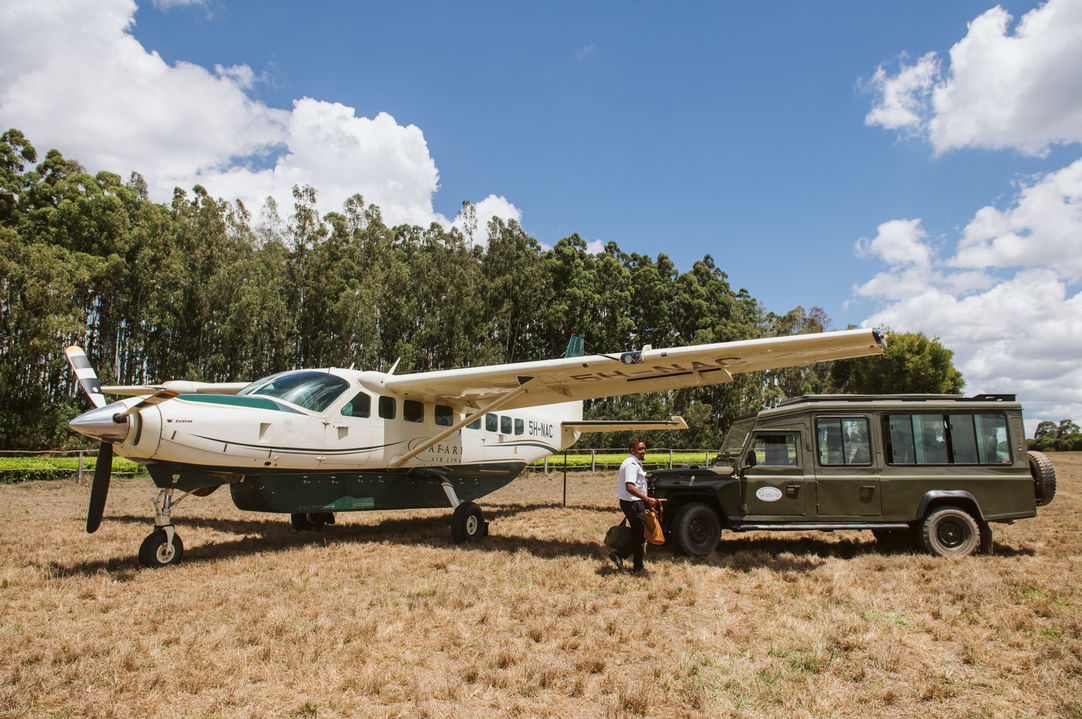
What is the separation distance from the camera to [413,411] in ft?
36.7

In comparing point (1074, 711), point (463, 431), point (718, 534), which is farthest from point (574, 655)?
point (463, 431)

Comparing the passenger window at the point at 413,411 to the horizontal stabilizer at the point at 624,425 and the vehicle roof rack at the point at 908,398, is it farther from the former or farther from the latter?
the vehicle roof rack at the point at 908,398

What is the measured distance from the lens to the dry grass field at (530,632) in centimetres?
379

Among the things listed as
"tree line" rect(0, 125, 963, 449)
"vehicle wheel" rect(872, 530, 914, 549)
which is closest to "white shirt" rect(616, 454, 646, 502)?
"vehicle wheel" rect(872, 530, 914, 549)

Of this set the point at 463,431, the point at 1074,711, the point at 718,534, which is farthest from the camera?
the point at 463,431

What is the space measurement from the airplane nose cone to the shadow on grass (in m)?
1.65

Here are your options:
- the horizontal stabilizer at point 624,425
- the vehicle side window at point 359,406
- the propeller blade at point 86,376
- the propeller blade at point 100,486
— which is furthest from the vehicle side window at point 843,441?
the propeller blade at point 86,376

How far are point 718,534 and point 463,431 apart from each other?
19.6 ft

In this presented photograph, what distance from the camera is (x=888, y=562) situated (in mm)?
7816

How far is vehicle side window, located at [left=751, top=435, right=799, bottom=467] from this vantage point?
8469 millimetres

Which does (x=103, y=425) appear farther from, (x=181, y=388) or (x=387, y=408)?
(x=387, y=408)

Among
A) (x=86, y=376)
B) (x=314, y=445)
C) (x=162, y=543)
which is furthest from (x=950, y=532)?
(x=86, y=376)

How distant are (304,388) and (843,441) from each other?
8219 mm

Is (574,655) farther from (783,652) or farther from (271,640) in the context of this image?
(271,640)
